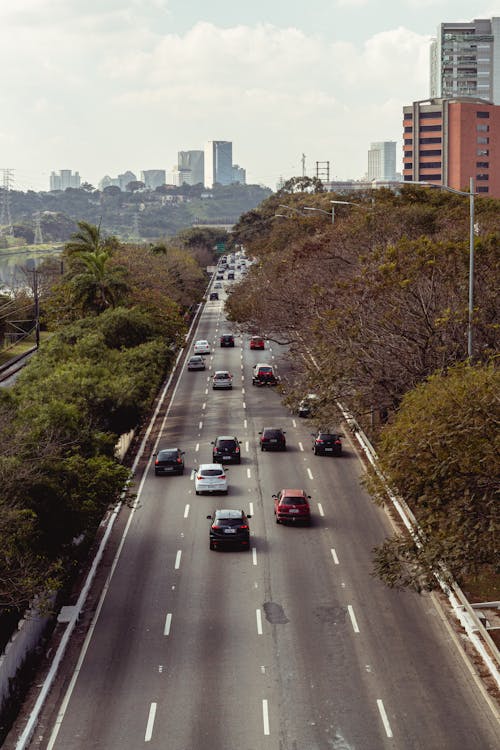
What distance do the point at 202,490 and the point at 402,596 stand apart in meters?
13.5

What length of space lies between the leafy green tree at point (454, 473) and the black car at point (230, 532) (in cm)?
1139

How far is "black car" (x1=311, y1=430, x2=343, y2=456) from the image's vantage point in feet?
153

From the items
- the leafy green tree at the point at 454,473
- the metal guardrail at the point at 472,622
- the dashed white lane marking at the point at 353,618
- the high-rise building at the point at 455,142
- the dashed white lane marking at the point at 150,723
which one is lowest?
the dashed white lane marking at the point at 353,618

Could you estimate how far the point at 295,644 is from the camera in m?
24.6

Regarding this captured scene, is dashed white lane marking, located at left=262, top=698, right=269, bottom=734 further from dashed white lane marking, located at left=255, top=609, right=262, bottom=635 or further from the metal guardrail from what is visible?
the metal guardrail

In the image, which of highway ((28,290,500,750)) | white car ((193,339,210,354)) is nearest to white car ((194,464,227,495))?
highway ((28,290,500,750))

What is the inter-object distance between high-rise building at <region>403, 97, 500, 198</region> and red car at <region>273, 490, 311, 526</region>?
130m

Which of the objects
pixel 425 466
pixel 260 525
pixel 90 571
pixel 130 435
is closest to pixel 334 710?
→ pixel 425 466

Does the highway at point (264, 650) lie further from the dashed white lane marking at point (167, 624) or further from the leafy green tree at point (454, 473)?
the leafy green tree at point (454, 473)

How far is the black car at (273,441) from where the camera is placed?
47875 mm

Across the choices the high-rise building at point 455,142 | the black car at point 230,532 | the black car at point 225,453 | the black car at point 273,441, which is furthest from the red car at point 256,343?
the high-rise building at point 455,142

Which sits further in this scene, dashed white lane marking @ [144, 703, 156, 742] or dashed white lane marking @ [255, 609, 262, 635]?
dashed white lane marking @ [255, 609, 262, 635]

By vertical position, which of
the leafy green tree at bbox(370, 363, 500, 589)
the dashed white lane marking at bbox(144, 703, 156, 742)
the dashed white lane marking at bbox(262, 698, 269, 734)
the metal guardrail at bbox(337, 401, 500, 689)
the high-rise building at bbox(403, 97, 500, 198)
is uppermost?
the high-rise building at bbox(403, 97, 500, 198)

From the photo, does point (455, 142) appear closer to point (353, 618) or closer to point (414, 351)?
point (414, 351)
